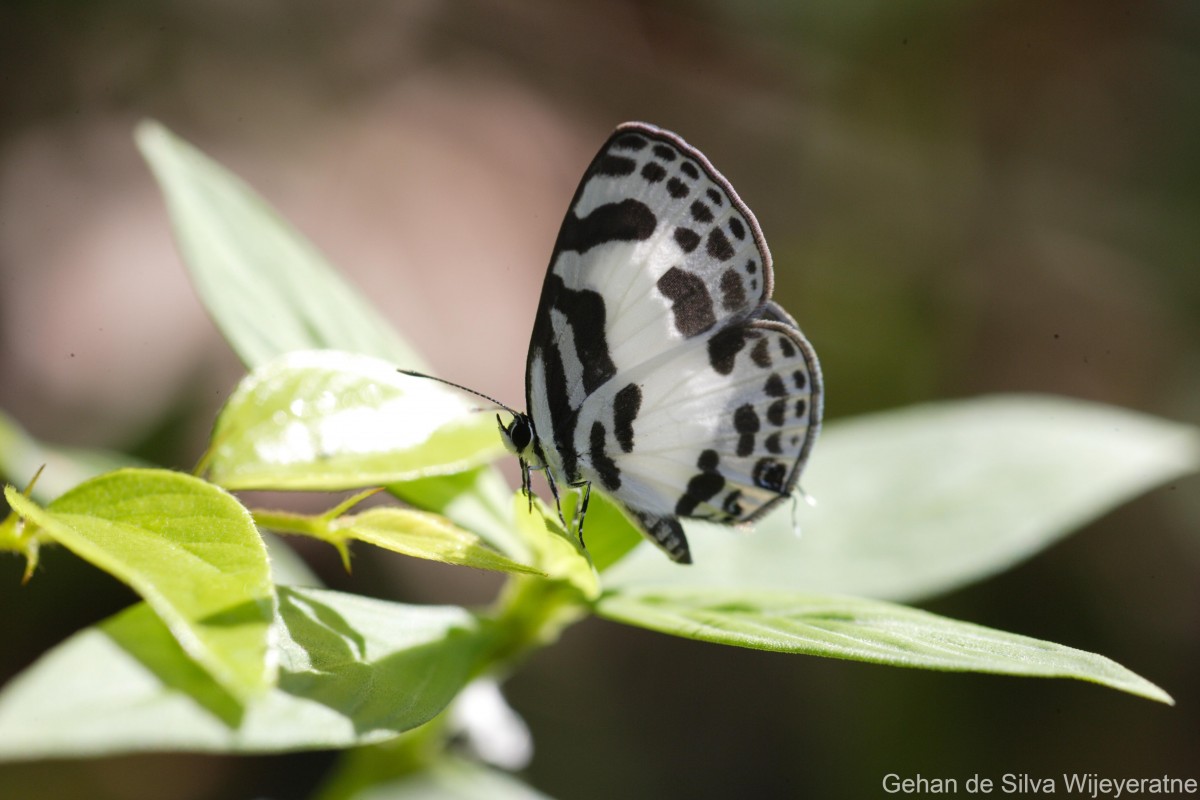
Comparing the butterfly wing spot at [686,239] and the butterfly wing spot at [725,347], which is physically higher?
the butterfly wing spot at [686,239]

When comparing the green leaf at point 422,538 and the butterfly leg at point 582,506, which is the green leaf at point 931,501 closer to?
the butterfly leg at point 582,506

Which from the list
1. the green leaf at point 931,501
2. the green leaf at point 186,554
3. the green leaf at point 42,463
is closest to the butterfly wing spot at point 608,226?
the green leaf at point 931,501

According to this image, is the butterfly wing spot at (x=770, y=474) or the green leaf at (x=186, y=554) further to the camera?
the butterfly wing spot at (x=770, y=474)

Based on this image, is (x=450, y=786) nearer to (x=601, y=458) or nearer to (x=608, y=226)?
(x=601, y=458)

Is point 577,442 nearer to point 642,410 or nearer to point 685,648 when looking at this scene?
point 642,410

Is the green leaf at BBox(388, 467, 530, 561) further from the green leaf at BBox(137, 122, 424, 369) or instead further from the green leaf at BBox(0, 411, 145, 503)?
the green leaf at BBox(0, 411, 145, 503)

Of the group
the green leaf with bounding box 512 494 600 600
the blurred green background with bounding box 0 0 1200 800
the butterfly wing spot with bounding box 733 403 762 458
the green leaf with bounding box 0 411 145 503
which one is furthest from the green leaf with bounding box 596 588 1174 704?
the blurred green background with bounding box 0 0 1200 800
